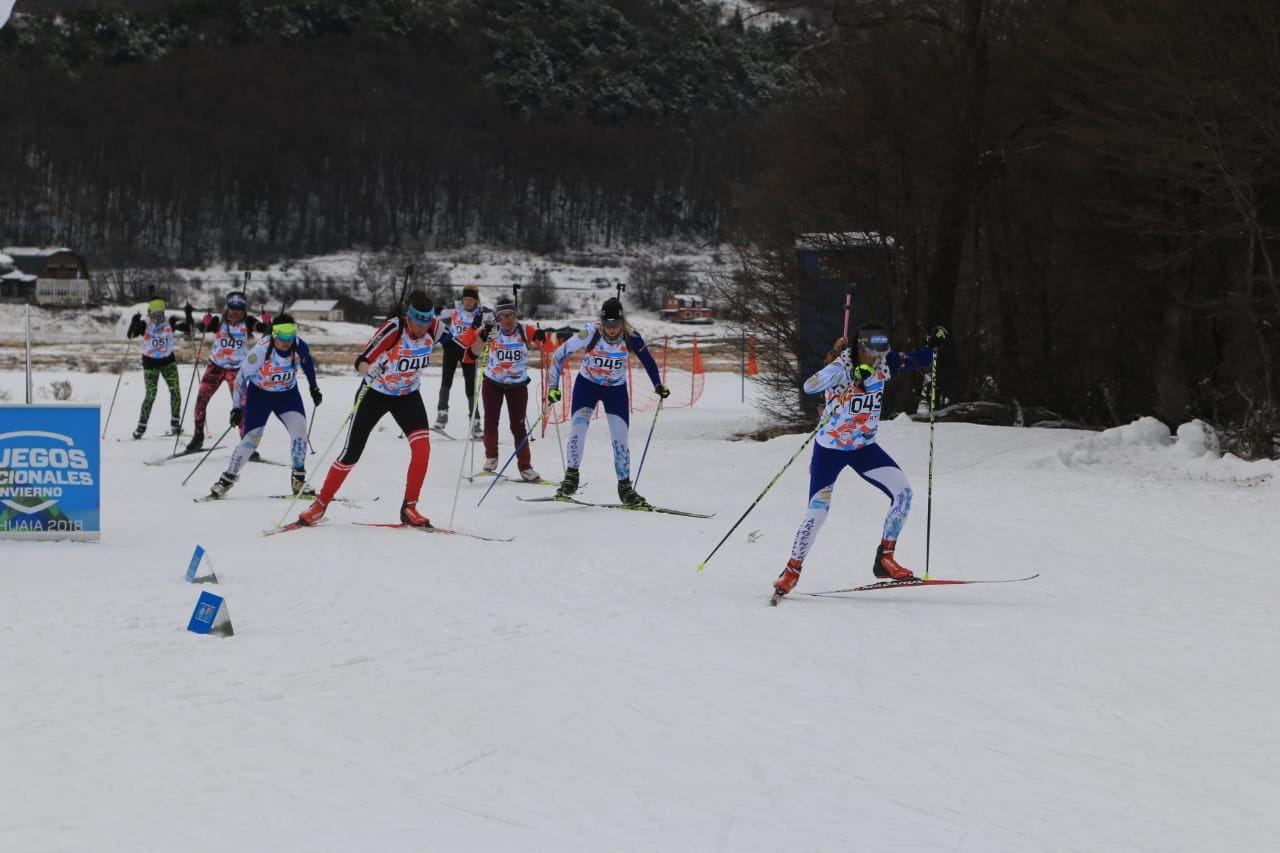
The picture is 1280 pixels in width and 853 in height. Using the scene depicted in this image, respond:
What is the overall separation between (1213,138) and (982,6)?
5122 mm

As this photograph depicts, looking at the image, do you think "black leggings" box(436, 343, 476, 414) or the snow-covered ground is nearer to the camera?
the snow-covered ground

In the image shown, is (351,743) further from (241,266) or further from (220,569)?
(241,266)

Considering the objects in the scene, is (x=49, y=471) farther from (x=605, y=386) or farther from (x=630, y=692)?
(x=630, y=692)

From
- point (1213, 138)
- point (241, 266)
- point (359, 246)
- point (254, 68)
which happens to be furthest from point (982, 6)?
point (254, 68)

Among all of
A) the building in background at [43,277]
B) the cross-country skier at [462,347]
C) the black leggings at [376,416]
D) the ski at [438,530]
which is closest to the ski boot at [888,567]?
the ski at [438,530]

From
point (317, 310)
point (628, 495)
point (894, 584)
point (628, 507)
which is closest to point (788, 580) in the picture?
point (894, 584)

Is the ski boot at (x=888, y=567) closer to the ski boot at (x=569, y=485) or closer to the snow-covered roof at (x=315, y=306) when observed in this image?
the ski boot at (x=569, y=485)

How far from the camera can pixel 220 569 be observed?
27.1 ft

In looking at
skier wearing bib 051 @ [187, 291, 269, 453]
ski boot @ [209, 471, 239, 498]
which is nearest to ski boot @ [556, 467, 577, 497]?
ski boot @ [209, 471, 239, 498]

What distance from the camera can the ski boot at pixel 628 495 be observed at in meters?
11.9

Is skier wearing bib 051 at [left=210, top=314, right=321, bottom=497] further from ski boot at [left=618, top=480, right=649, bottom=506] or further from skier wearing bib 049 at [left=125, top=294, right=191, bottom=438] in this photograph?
skier wearing bib 049 at [left=125, top=294, right=191, bottom=438]

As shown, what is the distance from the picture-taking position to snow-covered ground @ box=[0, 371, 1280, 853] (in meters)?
4.38

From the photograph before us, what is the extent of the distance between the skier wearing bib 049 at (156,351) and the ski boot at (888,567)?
1151cm

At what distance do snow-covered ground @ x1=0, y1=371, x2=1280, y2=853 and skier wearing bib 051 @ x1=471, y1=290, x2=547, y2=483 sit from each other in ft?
8.99
